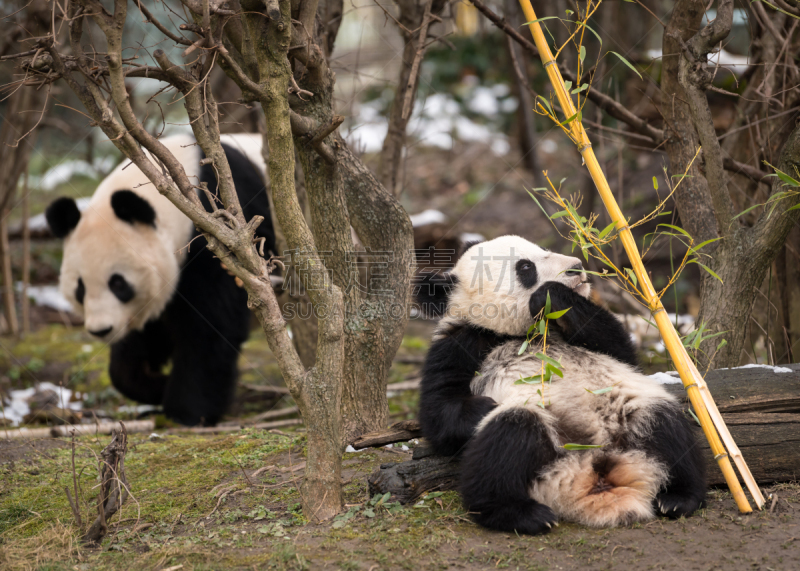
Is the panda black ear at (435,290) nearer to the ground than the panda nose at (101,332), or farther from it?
farther from it

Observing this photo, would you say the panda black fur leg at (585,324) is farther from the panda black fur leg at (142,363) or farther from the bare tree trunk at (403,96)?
the panda black fur leg at (142,363)

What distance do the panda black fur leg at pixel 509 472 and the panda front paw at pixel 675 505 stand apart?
47 cm

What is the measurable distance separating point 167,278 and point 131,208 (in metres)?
0.66

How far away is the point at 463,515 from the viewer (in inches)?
109

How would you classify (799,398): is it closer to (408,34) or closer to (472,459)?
(472,459)

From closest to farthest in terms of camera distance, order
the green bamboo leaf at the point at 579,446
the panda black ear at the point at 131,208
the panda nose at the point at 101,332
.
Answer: the green bamboo leaf at the point at 579,446 → the panda black ear at the point at 131,208 → the panda nose at the point at 101,332

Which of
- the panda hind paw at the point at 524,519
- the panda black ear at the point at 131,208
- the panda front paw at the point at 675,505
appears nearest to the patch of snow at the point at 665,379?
the panda front paw at the point at 675,505

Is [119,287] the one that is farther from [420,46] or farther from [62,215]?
[420,46]

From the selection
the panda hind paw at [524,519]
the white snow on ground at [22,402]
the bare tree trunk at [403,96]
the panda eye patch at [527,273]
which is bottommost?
the white snow on ground at [22,402]

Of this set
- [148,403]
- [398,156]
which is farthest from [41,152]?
[398,156]

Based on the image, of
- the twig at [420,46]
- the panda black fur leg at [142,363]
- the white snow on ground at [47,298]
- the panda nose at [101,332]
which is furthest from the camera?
the white snow on ground at [47,298]

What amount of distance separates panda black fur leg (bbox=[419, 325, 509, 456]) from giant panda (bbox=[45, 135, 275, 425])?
2408 millimetres

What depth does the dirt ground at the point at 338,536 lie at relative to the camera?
2336 mm

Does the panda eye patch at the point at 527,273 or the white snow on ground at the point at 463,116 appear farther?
the white snow on ground at the point at 463,116
